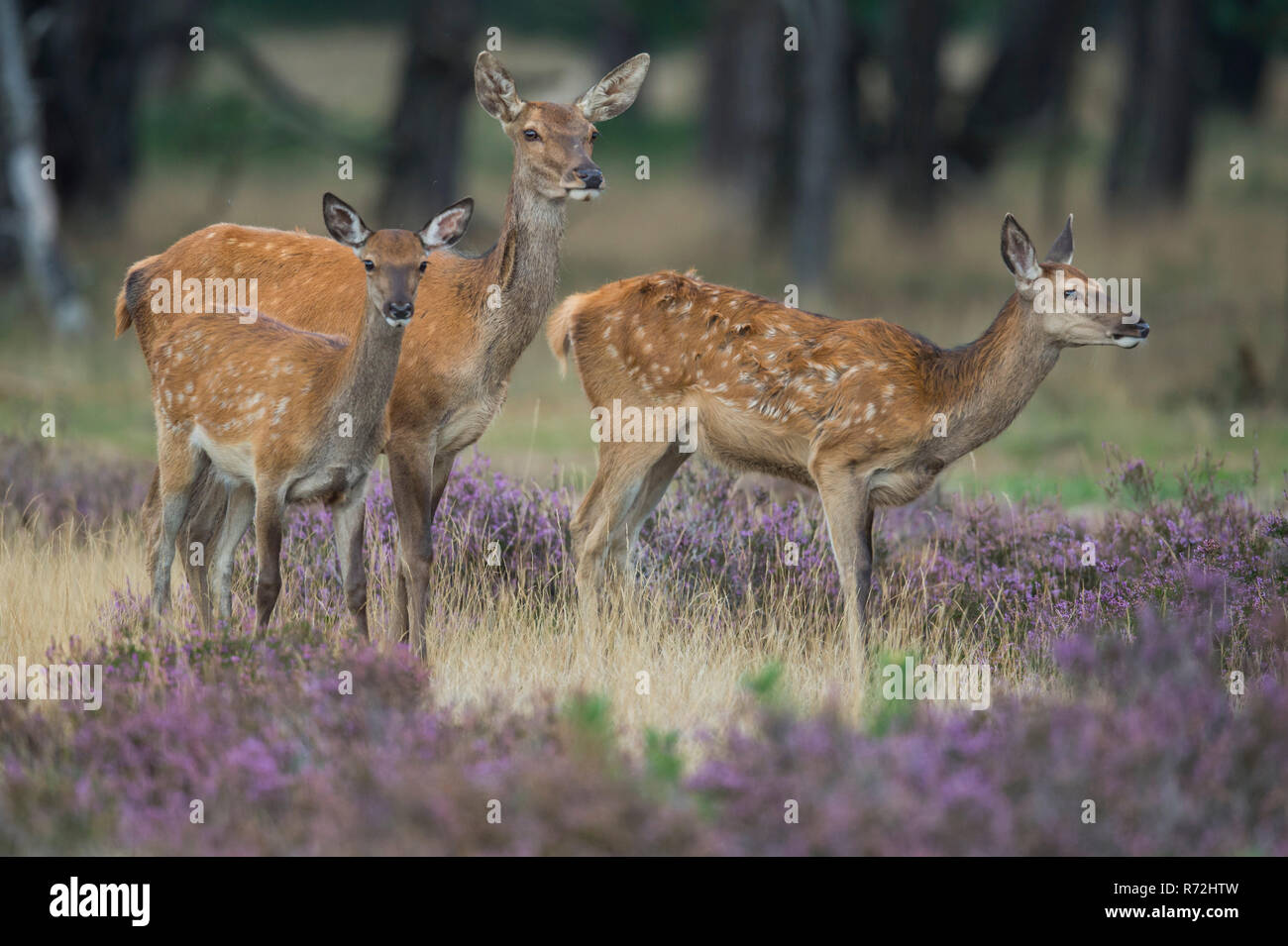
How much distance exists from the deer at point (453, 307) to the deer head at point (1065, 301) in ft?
6.11

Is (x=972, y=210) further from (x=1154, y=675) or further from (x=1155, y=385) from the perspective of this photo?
(x=1154, y=675)

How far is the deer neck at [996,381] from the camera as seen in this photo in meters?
7.80

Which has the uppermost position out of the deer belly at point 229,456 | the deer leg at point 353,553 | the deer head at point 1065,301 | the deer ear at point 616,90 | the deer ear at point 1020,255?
the deer ear at point 616,90

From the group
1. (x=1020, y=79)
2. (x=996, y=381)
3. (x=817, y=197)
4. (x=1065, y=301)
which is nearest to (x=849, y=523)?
(x=996, y=381)

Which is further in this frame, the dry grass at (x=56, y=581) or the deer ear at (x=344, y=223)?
the dry grass at (x=56, y=581)

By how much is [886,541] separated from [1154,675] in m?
3.32

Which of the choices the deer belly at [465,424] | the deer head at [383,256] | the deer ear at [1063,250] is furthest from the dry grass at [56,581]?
the deer ear at [1063,250]

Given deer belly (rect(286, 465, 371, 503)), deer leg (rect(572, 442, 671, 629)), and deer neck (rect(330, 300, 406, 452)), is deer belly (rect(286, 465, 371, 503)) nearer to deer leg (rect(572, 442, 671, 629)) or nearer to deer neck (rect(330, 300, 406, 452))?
deer neck (rect(330, 300, 406, 452))

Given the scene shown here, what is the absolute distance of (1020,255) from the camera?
7711 mm

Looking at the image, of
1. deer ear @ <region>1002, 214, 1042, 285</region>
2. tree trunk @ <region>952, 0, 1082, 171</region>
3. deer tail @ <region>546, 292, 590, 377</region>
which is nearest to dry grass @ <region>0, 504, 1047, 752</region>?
deer tail @ <region>546, 292, 590, 377</region>

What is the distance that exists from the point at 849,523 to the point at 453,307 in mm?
2039

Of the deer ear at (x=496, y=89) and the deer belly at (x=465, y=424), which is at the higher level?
the deer ear at (x=496, y=89)

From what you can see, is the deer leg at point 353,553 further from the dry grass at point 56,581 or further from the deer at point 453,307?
the dry grass at point 56,581
